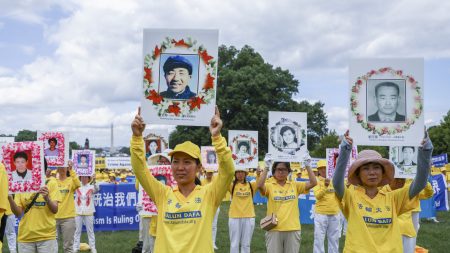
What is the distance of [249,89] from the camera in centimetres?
4244

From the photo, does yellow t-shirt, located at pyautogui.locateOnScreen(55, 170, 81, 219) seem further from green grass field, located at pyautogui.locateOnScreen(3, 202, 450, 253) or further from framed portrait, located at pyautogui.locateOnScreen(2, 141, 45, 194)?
framed portrait, located at pyautogui.locateOnScreen(2, 141, 45, 194)

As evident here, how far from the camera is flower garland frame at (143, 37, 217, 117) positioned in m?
4.48

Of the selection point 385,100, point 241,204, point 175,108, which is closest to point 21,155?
point 175,108

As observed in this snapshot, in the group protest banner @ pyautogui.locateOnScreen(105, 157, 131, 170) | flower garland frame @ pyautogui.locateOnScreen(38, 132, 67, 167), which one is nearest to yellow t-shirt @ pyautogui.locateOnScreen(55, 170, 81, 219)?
flower garland frame @ pyautogui.locateOnScreen(38, 132, 67, 167)

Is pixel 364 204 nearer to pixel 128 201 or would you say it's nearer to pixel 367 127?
pixel 367 127

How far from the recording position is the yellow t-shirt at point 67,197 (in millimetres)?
9742

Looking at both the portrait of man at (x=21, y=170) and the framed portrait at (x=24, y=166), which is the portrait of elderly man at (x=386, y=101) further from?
the portrait of man at (x=21, y=170)

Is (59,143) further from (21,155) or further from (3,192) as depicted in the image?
(3,192)

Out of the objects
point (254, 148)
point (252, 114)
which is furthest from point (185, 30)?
point (252, 114)

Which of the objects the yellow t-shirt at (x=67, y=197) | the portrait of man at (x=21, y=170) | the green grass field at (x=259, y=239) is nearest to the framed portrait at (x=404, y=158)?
the green grass field at (x=259, y=239)

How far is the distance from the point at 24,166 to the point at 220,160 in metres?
3.16

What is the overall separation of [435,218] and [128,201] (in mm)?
10326

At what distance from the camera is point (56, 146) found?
27.2ft

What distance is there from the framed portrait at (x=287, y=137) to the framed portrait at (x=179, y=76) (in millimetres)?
3984
